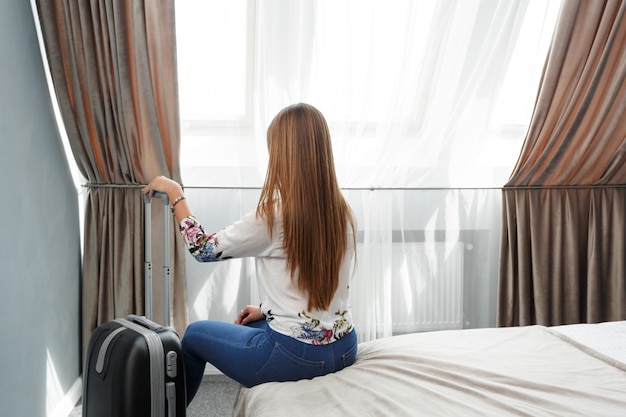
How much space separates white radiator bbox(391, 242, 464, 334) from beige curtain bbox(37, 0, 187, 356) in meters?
1.07

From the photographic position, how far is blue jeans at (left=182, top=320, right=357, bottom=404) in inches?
64.1

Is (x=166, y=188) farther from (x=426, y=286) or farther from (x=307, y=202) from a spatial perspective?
(x=426, y=286)

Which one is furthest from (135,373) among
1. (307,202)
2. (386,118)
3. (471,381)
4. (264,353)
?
(386,118)

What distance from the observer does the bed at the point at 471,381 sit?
1314mm

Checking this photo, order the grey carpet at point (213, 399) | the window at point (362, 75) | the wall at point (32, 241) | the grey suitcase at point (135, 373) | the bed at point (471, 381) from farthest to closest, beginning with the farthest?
the window at point (362, 75)
the grey carpet at point (213, 399)
the wall at point (32, 241)
the grey suitcase at point (135, 373)
the bed at point (471, 381)

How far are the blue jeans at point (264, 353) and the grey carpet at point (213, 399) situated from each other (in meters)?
0.75

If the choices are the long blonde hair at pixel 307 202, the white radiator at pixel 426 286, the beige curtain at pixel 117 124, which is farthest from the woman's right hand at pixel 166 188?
the white radiator at pixel 426 286

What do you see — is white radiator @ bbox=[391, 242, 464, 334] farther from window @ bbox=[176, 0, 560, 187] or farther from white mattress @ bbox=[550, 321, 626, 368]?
white mattress @ bbox=[550, 321, 626, 368]

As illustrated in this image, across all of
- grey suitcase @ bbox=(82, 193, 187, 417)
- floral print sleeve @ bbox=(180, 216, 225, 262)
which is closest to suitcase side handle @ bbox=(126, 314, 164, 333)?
grey suitcase @ bbox=(82, 193, 187, 417)

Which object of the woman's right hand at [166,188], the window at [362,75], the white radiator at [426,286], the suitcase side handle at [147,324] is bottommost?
the white radiator at [426,286]

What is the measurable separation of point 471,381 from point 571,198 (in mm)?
1804

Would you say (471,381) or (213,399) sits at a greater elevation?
(471,381)

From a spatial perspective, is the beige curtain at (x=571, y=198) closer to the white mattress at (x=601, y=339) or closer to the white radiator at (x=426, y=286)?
the white radiator at (x=426, y=286)

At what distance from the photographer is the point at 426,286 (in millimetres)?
2922
